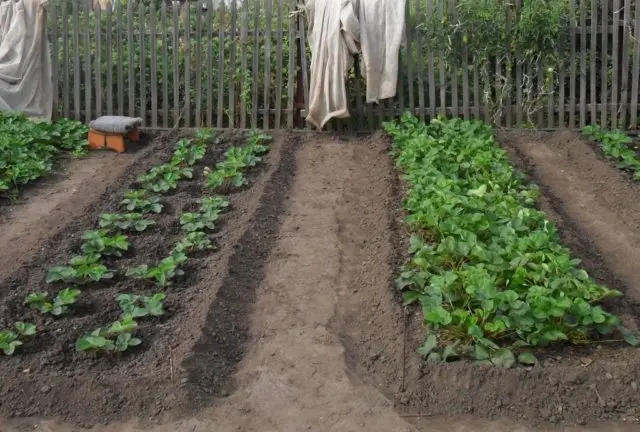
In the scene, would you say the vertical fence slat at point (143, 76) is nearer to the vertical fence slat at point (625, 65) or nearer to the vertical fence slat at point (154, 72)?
the vertical fence slat at point (154, 72)

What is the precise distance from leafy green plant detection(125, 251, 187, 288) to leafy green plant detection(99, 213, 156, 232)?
3.40 feet

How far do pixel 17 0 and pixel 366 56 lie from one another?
4.57m

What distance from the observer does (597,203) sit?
8.19 m

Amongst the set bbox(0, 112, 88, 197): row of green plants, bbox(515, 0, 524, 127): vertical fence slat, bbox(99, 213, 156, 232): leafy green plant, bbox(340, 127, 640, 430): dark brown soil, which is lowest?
bbox(340, 127, 640, 430): dark brown soil

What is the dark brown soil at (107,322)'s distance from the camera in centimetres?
470

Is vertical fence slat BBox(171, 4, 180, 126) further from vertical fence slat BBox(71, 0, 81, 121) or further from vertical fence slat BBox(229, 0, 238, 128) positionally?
vertical fence slat BBox(71, 0, 81, 121)

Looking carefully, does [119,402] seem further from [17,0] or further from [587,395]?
[17,0]

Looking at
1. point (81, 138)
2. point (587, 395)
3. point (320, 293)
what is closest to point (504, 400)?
point (587, 395)

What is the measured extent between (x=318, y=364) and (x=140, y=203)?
3.39 meters

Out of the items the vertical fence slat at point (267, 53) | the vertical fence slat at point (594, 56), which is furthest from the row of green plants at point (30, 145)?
the vertical fence slat at point (594, 56)

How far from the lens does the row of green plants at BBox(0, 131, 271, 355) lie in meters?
5.20

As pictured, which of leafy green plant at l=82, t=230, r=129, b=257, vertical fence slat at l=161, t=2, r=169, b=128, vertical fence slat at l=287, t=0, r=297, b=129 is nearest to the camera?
leafy green plant at l=82, t=230, r=129, b=257

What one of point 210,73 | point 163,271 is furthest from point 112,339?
point 210,73

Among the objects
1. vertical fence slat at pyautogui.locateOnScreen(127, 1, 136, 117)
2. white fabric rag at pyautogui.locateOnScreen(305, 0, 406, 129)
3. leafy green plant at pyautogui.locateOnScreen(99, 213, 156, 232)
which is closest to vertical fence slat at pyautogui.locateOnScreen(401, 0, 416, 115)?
white fabric rag at pyautogui.locateOnScreen(305, 0, 406, 129)
